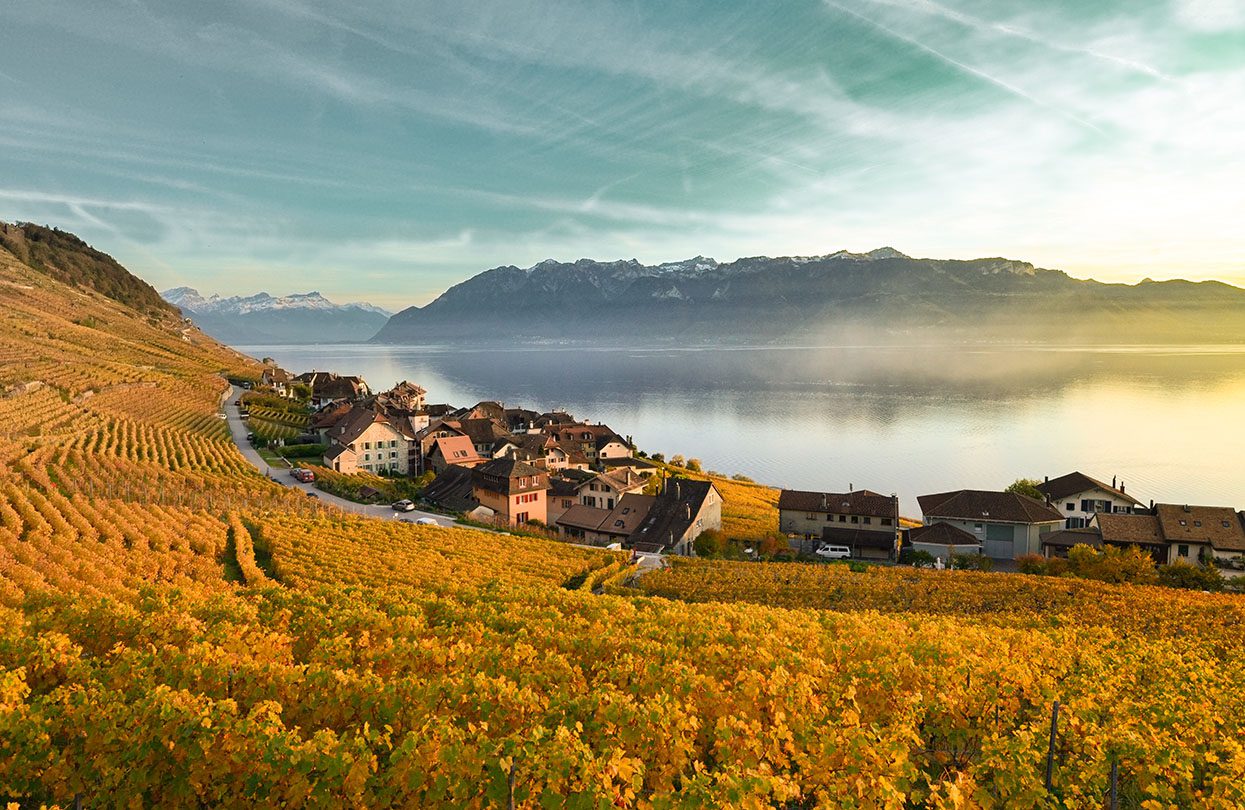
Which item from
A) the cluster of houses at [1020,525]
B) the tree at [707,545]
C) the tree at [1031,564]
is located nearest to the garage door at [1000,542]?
the cluster of houses at [1020,525]

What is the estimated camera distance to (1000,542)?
162 ft

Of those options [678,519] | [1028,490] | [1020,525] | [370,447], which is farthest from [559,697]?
[370,447]

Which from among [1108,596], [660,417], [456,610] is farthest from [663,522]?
[660,417]

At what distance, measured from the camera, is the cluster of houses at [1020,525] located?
1692 inches

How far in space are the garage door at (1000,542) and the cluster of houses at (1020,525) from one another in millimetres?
68

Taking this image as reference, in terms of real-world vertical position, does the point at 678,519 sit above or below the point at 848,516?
above

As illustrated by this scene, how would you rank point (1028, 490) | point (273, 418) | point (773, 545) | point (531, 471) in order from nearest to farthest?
point (773, 545), point (531, 471), point (1028, 490), point (273, 418)

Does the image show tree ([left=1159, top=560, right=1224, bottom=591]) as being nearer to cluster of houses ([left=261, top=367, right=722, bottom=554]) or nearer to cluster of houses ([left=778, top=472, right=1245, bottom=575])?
cluster of houses ([left=778, top=472, right=1245, bottom=575])

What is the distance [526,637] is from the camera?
15227mm

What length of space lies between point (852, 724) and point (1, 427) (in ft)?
217

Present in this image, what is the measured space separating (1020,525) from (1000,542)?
77.5 inches

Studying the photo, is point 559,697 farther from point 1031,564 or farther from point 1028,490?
point 1028,490

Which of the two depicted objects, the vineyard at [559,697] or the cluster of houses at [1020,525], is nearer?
the vineyard at [559,697]

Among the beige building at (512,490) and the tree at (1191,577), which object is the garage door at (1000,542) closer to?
the tree at (1191,577)
